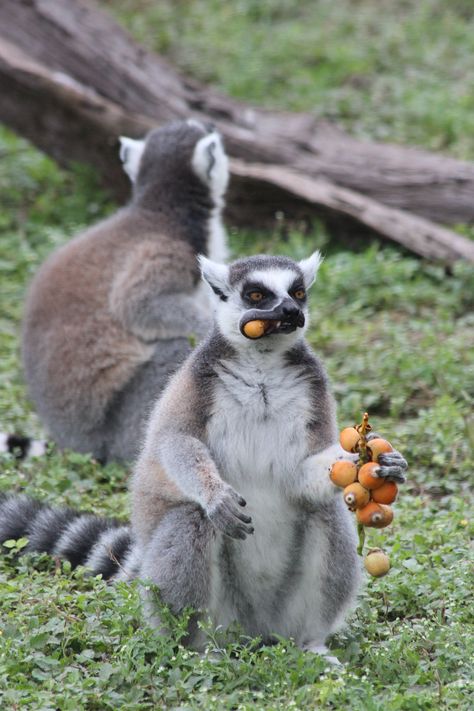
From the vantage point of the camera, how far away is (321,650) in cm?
445

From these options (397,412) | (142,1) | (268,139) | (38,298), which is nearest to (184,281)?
(38,298)

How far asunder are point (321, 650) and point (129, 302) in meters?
3.46

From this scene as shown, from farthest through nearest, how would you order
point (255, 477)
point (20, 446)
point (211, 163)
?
point (211, 163), point (20, 446), point (255, 477)

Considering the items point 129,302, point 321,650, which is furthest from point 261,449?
point 129,302

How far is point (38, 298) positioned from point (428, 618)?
3.87 m

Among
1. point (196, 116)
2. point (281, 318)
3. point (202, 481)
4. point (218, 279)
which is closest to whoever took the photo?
point (202, 481)

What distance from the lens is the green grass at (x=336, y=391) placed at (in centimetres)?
405

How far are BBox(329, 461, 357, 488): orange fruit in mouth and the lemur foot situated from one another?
644mm

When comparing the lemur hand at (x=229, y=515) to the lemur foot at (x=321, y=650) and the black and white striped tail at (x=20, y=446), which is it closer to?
the lemur foot at (x=321, y=650)

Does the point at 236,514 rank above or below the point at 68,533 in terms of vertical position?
above

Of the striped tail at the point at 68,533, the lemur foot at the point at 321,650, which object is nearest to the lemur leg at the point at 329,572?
the lemur foot at the point at 321,650

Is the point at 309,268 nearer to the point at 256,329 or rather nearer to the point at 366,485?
the point at 256,329

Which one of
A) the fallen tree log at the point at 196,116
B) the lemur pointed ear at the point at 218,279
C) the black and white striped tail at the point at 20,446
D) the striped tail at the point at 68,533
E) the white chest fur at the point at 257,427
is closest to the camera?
the white chest fur at the point at 257,427

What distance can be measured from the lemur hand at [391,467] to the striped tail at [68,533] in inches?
53.6
